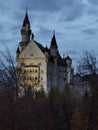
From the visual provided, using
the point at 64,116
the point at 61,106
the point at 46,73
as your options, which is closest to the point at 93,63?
the point at 61,106

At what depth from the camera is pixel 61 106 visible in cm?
3644

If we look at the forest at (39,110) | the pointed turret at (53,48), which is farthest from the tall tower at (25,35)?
the forest at (39,110)

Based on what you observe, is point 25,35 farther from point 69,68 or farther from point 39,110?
point 39,110

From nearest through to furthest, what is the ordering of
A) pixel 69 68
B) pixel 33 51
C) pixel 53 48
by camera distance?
pixel 33 51, pixel 53 48, pixel 69 68

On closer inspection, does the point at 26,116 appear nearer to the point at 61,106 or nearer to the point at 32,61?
the point at 61,106

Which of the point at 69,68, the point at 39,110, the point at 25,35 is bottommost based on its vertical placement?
the point at 39,110

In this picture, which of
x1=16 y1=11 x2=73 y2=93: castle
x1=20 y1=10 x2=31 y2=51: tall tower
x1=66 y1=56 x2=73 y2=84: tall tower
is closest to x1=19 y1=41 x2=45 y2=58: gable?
x1=16 y1=11 x2=73 y2=93: castle

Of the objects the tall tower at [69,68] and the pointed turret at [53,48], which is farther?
the tall tower at [69,68]

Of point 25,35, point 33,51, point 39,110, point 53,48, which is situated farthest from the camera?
point 53,48

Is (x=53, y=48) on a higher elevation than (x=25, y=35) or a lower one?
lower

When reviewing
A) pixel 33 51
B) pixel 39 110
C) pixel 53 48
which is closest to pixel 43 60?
pixel 33 51

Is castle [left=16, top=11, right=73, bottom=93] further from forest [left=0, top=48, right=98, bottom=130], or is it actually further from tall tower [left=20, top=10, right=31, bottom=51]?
forest [left=0, top=48, right=98, bottom=130]

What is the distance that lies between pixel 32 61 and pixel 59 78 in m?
8.65

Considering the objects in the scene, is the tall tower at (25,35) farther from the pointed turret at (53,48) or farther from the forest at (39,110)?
the forest at (39,110)
